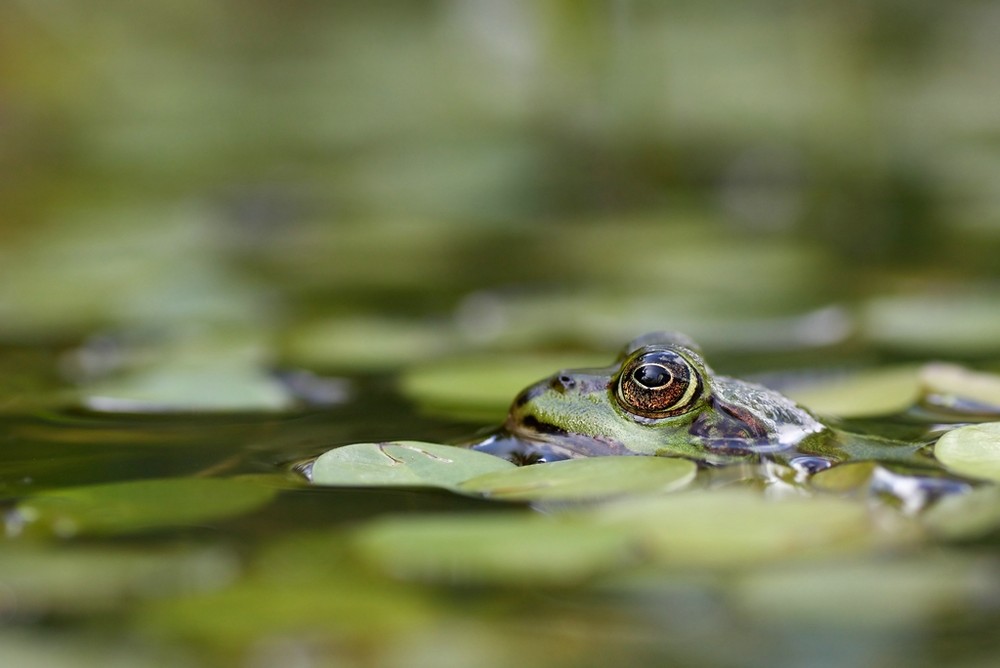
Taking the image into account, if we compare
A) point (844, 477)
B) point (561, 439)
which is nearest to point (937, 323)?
point (844, 477)

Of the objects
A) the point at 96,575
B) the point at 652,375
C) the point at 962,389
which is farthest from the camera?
the point at 962,389

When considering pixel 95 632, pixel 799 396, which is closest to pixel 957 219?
pixel 799 396

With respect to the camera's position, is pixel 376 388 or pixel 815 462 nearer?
pixel 815 462

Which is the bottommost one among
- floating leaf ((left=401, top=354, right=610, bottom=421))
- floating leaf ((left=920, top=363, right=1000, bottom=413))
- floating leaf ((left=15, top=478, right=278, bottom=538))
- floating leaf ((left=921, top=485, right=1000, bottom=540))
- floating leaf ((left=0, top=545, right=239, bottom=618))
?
floating leaf ((left=0, top=545, right=239, bottom=618))

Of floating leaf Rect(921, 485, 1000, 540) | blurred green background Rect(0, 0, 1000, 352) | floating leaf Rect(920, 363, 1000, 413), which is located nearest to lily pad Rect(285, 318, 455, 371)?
blurred green background Rect(0, 0, 1000, 352)

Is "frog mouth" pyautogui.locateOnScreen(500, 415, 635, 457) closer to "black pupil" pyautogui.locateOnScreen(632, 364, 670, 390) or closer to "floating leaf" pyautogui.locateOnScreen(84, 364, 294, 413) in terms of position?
"black pupil" pyautogui.locateOnScreen(632, 364, 670, 390)

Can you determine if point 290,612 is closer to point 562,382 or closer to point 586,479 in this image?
point 586,479

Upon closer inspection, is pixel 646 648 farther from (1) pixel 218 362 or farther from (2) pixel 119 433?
(1) pixel 218 362
